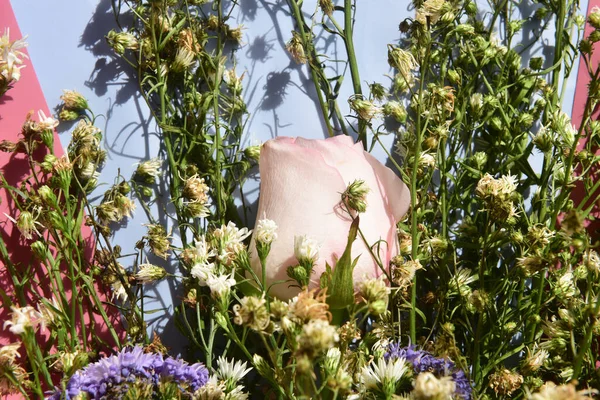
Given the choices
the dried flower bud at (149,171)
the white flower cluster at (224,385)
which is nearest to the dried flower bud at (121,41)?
the dried flower bud at (149,171)

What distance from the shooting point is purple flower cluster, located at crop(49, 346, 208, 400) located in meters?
0.54

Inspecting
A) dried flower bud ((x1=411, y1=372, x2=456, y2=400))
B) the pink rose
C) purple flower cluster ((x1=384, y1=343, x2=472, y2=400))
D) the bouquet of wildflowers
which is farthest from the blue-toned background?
dried flower bud ((x1=411, y1=372, x2=456, y2=400))

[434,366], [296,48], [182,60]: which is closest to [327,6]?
[296,48]

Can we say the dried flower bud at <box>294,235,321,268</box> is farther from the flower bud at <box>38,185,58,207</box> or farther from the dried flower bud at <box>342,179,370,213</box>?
the flower bud at <box>38,185,58,207</box>

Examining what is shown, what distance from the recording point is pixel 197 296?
26.4 inches

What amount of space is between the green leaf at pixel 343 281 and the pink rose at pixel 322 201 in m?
0.03

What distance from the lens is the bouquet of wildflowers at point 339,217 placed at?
23.3 inches

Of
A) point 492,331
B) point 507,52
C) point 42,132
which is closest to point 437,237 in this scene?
point 492,331

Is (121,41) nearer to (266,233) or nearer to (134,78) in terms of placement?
(134,78)

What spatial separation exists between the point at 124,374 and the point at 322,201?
211mm

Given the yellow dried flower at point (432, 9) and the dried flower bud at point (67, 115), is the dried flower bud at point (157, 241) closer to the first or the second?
the dried flower bud at point (67, 115)

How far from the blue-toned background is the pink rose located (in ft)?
0.41

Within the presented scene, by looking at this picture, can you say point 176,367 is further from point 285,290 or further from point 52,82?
point 52,82

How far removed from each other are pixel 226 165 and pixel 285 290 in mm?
155
